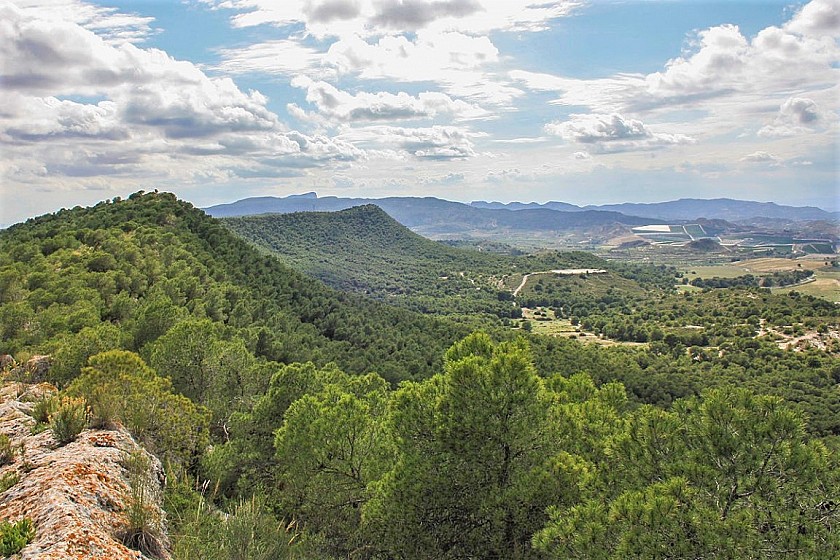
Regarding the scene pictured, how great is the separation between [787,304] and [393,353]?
74.3 m

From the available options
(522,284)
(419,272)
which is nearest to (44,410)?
(522,284)

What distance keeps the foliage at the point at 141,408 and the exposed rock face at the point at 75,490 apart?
100 centimetres

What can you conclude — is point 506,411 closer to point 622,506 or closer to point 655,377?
point 622,506

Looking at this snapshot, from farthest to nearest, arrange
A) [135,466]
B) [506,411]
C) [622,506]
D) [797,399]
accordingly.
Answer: [797,399] → [506,411] → [135,466] → [622,506]

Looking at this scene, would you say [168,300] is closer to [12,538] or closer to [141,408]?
[141,408]

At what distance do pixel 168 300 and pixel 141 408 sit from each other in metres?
17.4

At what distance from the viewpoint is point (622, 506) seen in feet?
24.4

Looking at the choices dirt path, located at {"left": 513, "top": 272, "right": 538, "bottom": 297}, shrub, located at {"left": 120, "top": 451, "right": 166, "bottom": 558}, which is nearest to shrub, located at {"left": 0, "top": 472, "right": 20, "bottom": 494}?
shrub, located at {"left": 120, "top": 451, "right": 166, "bottom": 558}

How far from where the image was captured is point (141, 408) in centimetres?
1227

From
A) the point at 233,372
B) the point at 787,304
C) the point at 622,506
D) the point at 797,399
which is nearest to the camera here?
the point at 622,506

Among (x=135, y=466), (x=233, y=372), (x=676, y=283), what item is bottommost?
(x=676, y=283)

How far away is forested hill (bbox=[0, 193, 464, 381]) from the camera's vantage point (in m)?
23.8

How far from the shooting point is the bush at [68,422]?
32.5ft

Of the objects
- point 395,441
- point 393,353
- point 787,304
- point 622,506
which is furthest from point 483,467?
point 787,304
